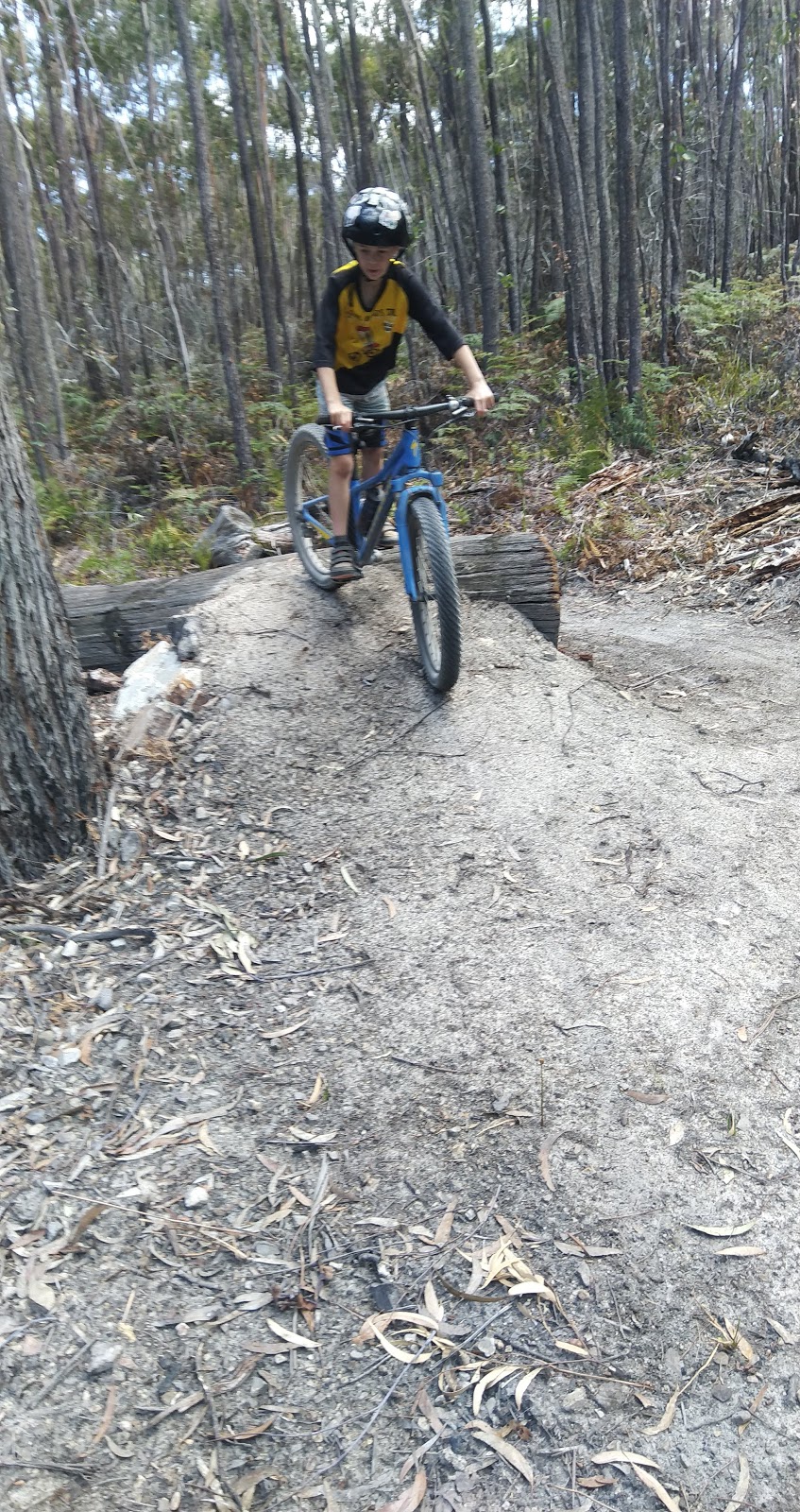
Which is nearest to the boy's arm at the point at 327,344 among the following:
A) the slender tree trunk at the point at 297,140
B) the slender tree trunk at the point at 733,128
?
the slender tree trunk at the point at 733,128

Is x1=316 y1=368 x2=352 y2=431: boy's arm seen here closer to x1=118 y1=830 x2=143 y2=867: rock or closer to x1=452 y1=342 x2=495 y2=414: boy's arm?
x1=452 y1=342 x2=495 y2=414: boy's arm

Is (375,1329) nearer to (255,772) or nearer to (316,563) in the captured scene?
(255,772)

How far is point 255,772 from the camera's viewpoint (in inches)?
166

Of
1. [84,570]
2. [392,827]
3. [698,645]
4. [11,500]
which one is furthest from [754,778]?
[84,570]

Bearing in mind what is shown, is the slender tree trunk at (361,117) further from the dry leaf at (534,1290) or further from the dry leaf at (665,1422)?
the dry leaf at (665,1422)

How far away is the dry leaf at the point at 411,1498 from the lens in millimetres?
1892

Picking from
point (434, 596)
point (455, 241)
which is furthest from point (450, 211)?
point (434, 596)

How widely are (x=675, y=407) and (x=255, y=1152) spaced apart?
8.53 meters

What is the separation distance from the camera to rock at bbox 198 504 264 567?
21.3 ft

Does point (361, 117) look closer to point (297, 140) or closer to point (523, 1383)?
point (297, 140)

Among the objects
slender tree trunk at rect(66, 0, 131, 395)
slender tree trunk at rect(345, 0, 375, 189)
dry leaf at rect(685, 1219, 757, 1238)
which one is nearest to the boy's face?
dry leaf at rect(685, 1219, 757, 1238)

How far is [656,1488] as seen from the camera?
73.8 inches

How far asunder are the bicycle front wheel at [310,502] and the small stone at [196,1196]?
127 inches

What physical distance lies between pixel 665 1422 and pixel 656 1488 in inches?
4.9
